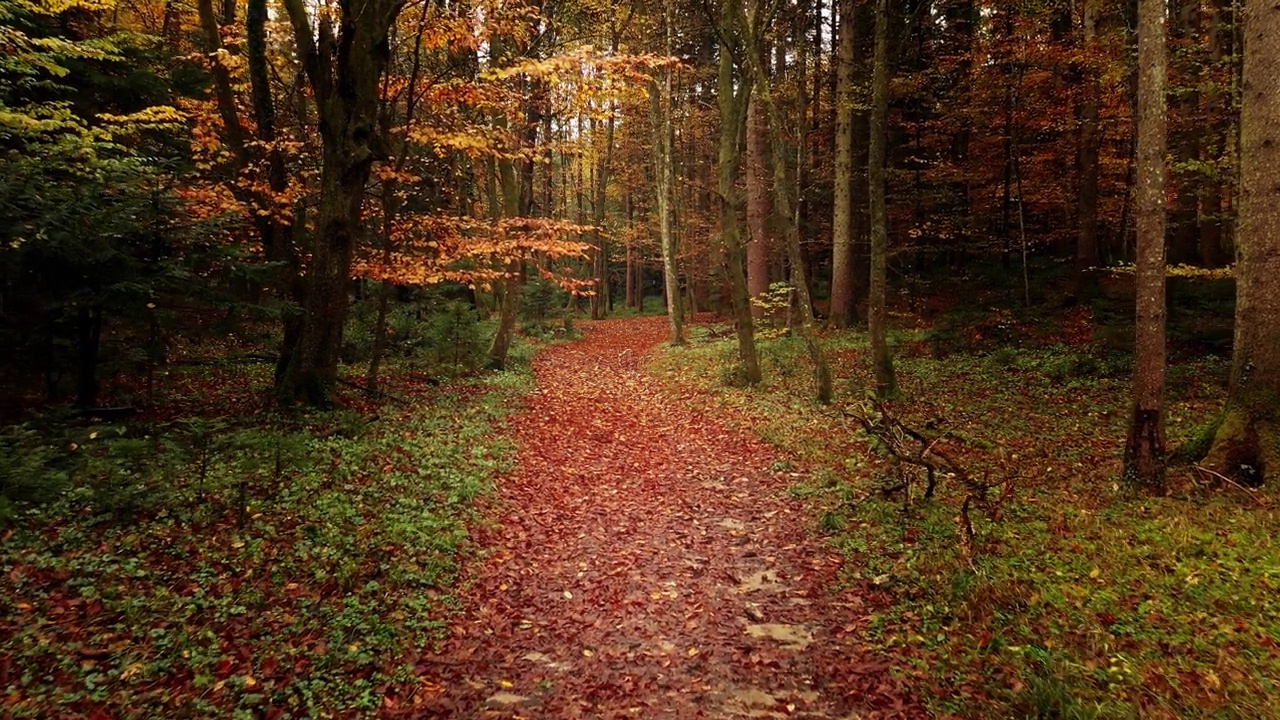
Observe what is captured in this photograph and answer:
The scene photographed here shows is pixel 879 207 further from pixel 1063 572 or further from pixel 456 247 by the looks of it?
pixel 456 247

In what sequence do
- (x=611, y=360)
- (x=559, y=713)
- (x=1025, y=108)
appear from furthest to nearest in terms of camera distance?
(x=611, y=360) → (x=1025, y=108) → (x=559, y=713)

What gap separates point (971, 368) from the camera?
14.9 meters

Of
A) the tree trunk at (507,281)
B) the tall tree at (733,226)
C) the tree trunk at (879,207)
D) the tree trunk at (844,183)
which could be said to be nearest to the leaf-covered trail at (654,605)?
the tree trunk at (879,207)

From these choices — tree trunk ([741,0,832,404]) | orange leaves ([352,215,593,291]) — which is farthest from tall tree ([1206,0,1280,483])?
orange leaves ([352,215,593,291])

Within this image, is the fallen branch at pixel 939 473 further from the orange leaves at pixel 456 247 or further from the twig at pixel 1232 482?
the orange leaves at pixel 456 247

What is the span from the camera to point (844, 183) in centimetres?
1884

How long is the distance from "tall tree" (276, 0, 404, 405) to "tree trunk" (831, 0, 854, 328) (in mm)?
10892

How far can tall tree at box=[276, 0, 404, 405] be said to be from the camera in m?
9.73

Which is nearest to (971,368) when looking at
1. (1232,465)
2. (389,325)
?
(1232,465)

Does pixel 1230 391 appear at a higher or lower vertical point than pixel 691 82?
lower

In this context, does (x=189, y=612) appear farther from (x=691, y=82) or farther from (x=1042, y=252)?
(x=1042, y=252)

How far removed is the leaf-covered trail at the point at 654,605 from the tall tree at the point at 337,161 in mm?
3772

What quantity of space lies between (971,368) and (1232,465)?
325 inches

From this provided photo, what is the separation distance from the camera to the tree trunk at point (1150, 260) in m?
6.71
